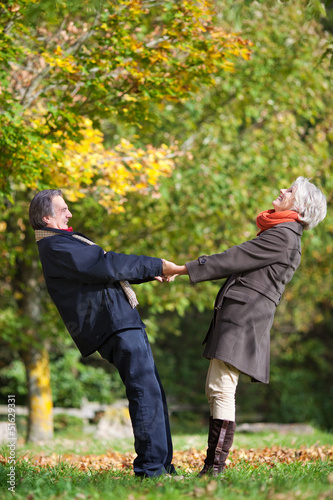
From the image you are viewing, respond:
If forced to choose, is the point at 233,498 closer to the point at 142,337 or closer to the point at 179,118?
the point at 142,337

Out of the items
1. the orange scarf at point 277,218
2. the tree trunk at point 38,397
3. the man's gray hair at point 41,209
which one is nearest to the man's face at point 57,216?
the man's gray hair at point 41,209

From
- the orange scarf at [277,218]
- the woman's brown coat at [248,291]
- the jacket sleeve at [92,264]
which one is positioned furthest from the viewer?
the orange scarf at [277,218]

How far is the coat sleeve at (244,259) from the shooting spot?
3.87 m

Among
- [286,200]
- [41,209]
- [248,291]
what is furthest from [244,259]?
[41,209]

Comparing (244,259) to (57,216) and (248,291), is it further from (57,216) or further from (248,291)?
(57,216)

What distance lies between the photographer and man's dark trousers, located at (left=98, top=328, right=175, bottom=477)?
378 cm

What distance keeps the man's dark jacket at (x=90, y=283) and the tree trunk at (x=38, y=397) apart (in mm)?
6567

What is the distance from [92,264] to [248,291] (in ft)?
3.39

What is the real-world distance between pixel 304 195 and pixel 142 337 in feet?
4.70

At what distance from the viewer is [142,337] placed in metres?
3.87

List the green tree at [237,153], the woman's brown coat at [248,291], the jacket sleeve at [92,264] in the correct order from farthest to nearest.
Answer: the green tree at [237,153] → the woman's brown coat at [248,291] → the jacket sleeve at [92,264]

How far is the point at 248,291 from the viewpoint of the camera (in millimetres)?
3922

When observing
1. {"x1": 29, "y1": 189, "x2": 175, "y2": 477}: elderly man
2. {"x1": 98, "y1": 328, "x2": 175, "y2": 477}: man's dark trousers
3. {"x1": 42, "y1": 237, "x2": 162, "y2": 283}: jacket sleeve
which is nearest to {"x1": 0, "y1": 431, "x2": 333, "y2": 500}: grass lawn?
{"x1": 98, "y1": 328, "x2": 175, "y2": 477}: man's dark trousers

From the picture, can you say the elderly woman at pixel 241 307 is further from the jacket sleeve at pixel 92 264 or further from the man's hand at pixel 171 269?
the jacket sleeve at pixel 92 264
